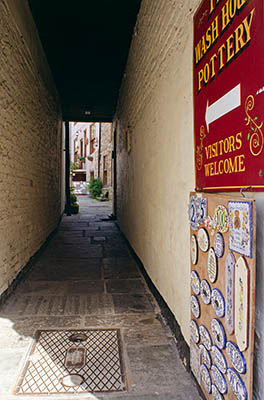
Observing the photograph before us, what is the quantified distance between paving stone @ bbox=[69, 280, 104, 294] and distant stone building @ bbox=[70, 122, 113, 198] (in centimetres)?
1149

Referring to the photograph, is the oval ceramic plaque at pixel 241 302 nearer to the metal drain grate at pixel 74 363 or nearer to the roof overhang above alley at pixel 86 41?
the metal drain grate at pixel 74 363

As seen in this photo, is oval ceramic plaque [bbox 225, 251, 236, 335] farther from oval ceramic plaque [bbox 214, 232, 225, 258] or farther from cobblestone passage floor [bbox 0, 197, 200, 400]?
cobblestone passage floor [bbox 0, 197, 200, 400]

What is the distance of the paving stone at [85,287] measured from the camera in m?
3.54

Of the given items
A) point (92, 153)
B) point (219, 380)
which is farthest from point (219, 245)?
point (92, 153)

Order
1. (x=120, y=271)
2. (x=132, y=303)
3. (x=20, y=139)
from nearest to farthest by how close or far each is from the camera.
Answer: (x=132, y=303) < (x=20, y=139) < (x=120, y=271)

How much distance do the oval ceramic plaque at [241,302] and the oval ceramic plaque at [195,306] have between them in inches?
20.4

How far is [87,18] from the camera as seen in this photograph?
→ 440 cm

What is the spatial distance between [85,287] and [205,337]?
2234mm

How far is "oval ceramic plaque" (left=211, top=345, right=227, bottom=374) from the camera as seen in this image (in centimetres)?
145

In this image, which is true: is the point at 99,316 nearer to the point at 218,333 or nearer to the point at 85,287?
the point at 85,287

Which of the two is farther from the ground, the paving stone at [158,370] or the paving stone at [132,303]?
the paving stone at [132,303]

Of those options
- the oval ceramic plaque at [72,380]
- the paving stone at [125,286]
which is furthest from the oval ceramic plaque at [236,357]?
the paving stone at [125,286]

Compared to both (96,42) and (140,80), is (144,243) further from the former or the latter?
(96,42)

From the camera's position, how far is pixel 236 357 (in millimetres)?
1313
